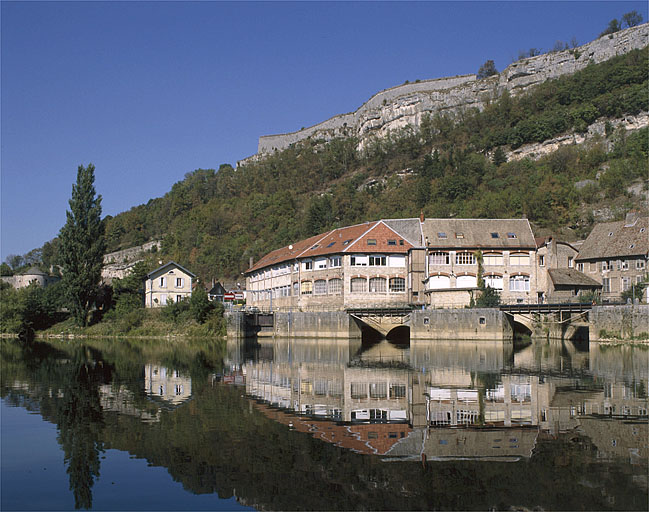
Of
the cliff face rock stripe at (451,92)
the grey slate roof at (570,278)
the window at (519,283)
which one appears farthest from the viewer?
the cliff face rock stripe at (451,92)

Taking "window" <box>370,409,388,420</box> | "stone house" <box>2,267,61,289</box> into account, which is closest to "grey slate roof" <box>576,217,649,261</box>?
"window" <box>370,409,388,420</box>

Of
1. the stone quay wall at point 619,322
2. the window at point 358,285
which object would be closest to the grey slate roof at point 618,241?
the stone quay wall at point 619,322

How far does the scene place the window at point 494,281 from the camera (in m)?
55.7

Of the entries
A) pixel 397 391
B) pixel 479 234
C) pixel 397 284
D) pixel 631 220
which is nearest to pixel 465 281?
pixel 479 234

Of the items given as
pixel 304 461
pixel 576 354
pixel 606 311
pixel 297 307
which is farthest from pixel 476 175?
pixel 304 461

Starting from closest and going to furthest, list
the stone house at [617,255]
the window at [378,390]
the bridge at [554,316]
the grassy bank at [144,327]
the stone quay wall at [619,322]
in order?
the window at [378,390] → the stone quay wall at [619,322] → the bridge at [554,316] → the stone house at [617,255] → the grassy bank at [144,327]

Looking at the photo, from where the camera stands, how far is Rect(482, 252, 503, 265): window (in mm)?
56031

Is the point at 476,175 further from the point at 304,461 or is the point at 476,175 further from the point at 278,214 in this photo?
the point at 304,461

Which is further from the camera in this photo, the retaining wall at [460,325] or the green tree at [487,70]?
the green tree at [487,70]

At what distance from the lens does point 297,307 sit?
195 feet

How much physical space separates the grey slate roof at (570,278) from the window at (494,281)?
13.8 ft

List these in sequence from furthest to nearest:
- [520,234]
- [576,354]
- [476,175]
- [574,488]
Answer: [476,175] → [520,234] → [576,354] → [574,488]

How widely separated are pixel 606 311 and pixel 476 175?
5764 cm

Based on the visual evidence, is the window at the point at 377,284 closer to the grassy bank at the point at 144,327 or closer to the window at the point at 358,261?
the window at the point at 358,261
